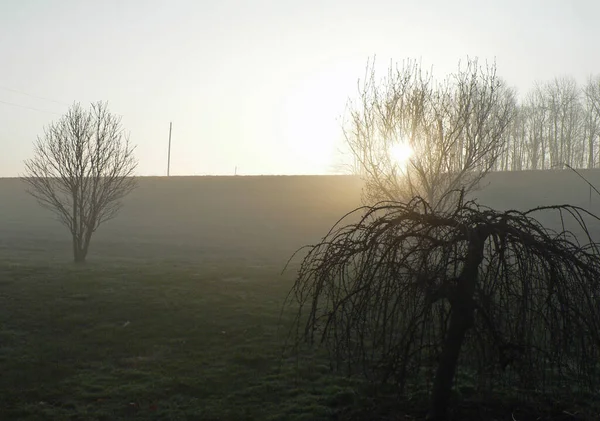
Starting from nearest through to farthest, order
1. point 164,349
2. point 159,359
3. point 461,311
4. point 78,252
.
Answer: point 461,311
point 159,359
point 164,349
point 78,252

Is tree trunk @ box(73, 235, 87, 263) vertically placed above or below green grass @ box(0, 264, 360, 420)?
above

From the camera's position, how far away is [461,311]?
188 inches

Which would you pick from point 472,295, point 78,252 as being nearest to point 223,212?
point 78,252

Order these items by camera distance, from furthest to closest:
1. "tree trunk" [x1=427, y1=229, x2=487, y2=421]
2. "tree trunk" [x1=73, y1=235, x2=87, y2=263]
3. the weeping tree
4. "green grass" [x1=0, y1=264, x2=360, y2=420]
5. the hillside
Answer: the hillside → "tree trunk" [x1=73, y1=235, x2=87, y2=263] → "green grass" [x1=0, y1=264, x2=360, y2=420] → "tree trunk" [x1=427, y1=229, x2=487, y2=421] → the weeping tree

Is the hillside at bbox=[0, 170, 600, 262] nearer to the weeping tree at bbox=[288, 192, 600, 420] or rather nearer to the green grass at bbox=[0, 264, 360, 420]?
the green grass at bbox=[0, 264, 360, 420]

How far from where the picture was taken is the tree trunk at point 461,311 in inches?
185

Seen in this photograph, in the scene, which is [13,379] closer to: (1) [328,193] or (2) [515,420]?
(2) [515,420]

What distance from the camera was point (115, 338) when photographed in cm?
1011

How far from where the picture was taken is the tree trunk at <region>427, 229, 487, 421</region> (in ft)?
15.4

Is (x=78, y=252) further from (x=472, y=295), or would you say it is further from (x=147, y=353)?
(x=472, y=295)

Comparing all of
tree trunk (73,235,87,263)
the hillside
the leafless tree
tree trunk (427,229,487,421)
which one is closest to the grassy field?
tree trunk (427,229,487,421)

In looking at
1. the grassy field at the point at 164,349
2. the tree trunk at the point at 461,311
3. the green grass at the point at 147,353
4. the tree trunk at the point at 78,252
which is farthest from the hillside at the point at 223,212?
the tree trunk at the point at 461,311

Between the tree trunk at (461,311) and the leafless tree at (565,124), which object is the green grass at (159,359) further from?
the leafless tree at (565,124)

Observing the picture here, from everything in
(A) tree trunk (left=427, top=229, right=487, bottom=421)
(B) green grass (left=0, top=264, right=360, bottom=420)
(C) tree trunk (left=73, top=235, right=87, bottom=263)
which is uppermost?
(A) tree trunk (left=427, top=229, right=487, bottom=421)
